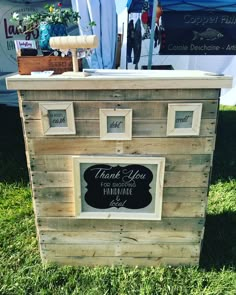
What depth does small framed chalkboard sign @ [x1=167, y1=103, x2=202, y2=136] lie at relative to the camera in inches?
61.6

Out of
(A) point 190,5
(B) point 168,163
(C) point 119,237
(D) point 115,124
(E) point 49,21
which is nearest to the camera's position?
(D) point 115,124

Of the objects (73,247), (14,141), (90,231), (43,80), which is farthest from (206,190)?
(14,141)

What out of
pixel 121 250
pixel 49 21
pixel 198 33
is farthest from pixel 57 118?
pixel 198 33

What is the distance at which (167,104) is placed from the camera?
1572 millimetres

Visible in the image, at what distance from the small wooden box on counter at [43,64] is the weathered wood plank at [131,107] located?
275 millimetres

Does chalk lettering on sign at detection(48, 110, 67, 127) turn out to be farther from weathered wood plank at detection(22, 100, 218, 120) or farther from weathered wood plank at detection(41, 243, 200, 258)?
weathered wood plank at detection(41, 243, 200, 258)

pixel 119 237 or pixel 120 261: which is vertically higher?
pixel 119 237

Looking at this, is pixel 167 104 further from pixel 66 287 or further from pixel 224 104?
pixel 224 104

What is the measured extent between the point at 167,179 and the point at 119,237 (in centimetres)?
52

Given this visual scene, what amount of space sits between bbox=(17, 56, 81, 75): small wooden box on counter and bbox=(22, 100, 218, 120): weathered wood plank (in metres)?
0.27

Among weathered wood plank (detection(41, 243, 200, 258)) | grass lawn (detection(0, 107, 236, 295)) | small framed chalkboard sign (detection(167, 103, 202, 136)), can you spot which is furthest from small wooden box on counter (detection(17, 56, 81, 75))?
grass lawn (detection(0, 107, 236, 295))

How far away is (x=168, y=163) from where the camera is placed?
1.72 metres

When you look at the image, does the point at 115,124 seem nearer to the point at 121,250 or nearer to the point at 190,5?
the point at 121,250

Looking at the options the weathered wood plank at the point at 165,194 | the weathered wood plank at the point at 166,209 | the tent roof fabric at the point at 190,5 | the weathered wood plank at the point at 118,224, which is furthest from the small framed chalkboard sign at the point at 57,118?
the tent roof fabric at the point at 190,5
